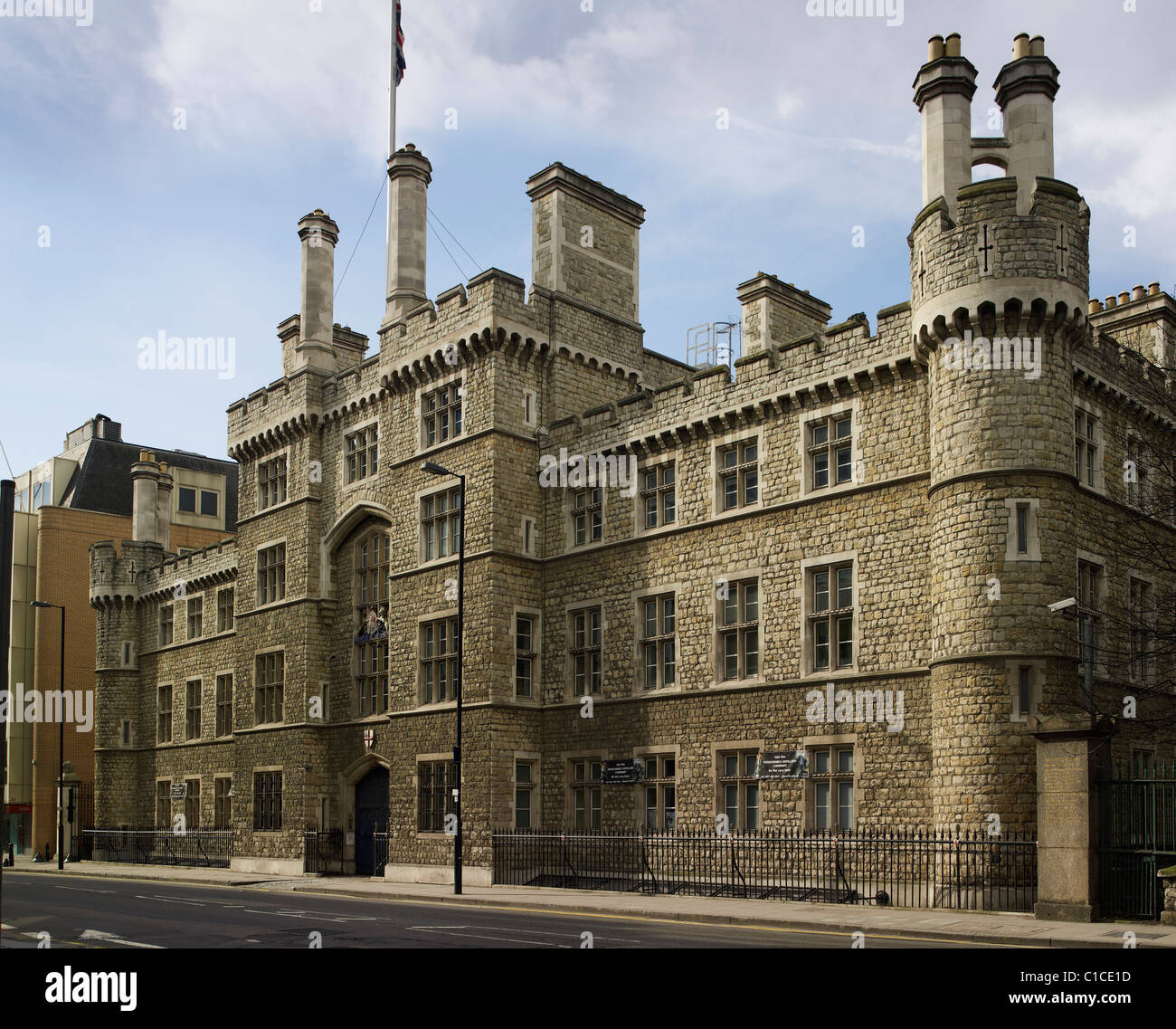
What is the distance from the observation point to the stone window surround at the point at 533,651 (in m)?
32.1

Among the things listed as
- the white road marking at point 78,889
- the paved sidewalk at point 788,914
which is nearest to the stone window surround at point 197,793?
Answer: the white road marking at point 78,889

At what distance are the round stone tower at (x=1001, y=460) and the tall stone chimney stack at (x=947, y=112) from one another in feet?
2.24

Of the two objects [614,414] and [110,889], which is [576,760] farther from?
[110,889]

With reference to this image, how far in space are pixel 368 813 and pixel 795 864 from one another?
52.9 feet

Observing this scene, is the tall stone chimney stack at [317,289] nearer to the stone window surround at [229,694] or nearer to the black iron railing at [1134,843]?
the stone window surround at [229,694]

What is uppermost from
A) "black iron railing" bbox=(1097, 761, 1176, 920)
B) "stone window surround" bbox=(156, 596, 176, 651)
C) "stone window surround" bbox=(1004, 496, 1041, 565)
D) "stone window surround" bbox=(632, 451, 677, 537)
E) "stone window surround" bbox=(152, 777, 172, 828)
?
"stone window surround" bbox=(632, 451, 677, 537)

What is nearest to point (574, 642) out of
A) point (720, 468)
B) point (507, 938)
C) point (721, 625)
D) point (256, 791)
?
point (721, 625)

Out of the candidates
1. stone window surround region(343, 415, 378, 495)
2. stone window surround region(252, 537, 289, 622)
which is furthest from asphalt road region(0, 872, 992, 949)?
stone window surround region(252, 537, 289, 622)

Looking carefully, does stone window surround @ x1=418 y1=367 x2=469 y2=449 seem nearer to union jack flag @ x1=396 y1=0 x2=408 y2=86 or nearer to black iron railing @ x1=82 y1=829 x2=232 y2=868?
union jack flag @ x1=396 y1=0 x2=408 y2=86

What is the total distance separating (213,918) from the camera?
20.5 m

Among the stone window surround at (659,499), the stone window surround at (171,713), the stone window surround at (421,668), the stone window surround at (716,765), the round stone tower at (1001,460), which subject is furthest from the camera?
the stone window surround at (171,713)

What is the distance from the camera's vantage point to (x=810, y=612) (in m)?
26.8

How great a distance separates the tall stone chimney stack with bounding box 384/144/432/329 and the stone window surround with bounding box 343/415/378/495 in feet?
10.3

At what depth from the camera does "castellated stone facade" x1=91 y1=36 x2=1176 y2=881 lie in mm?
22984
